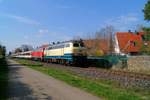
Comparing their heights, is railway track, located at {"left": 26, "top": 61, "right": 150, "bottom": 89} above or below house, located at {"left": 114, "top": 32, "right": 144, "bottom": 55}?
below

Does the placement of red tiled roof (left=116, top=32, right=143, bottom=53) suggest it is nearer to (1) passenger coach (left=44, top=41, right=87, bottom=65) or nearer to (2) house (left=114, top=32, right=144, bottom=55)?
(2) house (left=114, top=32, right=144, bottom=55)

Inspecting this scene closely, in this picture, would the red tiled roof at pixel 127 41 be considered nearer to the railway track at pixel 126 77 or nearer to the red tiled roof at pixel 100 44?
the red tiled roof at pixel 100 44

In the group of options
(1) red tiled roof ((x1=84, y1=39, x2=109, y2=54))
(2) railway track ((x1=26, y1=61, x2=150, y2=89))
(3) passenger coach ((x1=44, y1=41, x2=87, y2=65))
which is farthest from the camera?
(1) red tiled roof ((x1=84, y1=39, x2=109, y2=54))

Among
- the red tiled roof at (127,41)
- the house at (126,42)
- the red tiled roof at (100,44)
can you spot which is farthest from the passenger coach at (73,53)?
the red tiled roof at (100,44)

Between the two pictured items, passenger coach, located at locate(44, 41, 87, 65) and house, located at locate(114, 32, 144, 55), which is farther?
house, located at locate(114, 32, 144, 55)

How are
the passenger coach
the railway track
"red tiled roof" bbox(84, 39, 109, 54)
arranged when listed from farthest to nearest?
"red tiled roof" bbox(84, 39, 109, 54) → the passenger coach → the railway track

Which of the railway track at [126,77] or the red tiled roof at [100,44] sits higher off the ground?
the red tiled roof at [100,44]

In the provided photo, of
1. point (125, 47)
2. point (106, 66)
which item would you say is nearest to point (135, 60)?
point (106, 66)

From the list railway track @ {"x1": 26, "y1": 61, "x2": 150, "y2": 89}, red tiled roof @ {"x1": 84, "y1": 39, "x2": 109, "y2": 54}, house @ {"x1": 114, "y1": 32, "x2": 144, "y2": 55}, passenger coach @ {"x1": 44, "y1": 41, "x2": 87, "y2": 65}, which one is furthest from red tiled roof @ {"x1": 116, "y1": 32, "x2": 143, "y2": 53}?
railway track @ {"x1": 26, "y1": 61, "x2": 150, "y2": 89}

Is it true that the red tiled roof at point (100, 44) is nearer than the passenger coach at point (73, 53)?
No

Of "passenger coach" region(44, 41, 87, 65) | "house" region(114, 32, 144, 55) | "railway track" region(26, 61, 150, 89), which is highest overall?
"house" region(114, 32, 144, 55)

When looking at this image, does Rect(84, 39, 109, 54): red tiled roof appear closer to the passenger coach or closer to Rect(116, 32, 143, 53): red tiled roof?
Rect(116, 32, 143, 53): red tiled roof

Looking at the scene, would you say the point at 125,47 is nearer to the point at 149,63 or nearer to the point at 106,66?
the point at 106,66

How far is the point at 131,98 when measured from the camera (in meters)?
13.2
